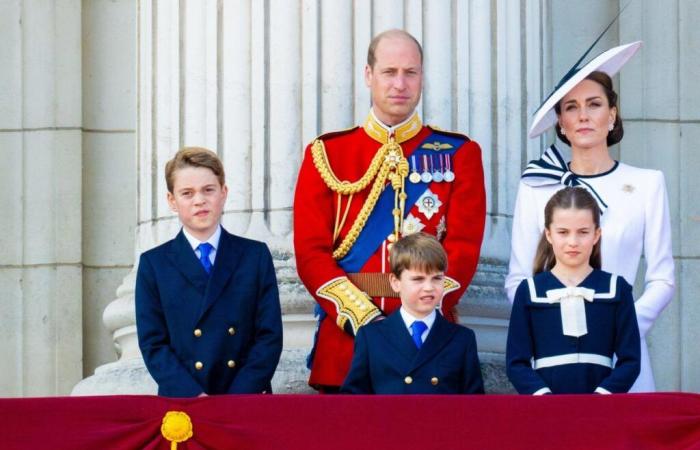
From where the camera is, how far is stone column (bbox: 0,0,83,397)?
34.5ft

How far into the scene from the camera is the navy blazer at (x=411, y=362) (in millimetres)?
7281

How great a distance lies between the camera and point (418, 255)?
24.0ft

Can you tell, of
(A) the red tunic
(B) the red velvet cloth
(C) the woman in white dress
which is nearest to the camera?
(B) the red velvet cloth

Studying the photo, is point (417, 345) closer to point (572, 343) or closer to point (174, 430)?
point (572, 343)

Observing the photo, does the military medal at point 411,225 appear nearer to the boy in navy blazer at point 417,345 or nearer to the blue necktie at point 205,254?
the boy in navy blazer at point 417,345

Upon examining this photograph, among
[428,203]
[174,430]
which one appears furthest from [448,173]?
[174,430]

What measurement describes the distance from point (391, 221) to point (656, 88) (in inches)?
126

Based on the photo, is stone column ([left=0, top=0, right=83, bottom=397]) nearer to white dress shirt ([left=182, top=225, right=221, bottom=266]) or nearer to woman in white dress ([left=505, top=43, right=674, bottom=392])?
white dress shirt ([left=182, top=225, right=221, bottom=266])

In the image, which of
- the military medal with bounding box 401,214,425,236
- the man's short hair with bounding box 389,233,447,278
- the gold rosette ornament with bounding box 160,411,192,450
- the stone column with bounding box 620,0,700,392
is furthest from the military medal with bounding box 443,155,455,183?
the stone column with bounding box 620,0,700,392

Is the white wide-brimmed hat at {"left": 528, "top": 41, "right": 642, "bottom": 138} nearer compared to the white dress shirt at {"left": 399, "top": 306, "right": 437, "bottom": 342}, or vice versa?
the white dress shirt at {"left": 399, "top": 306, "right": 437, "bottom": 342}

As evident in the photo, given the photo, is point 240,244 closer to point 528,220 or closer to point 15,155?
point 528,220

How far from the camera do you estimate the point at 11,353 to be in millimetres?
10508

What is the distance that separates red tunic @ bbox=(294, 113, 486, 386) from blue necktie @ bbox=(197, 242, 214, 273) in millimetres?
399

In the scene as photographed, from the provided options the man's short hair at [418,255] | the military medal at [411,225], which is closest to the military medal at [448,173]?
the military medal at [411,225]
